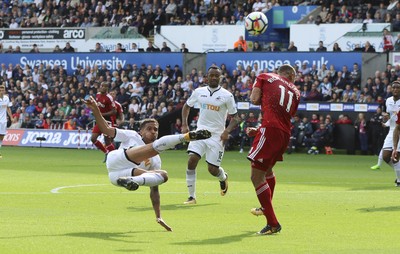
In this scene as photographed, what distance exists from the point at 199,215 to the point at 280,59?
88.5ft

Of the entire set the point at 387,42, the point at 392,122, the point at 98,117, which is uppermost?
the point at 98,117

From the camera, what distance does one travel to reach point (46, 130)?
1781 inches

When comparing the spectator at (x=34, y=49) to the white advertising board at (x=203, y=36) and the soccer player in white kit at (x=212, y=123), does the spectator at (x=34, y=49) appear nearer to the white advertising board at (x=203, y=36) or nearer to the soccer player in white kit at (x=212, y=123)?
the white advertising board at (x=203, y=36)

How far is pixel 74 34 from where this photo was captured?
175ft

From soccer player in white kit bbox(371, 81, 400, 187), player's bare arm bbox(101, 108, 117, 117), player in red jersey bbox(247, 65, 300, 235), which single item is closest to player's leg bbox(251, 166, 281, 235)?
player in red jersey bbox(247, 65, 300, 235)

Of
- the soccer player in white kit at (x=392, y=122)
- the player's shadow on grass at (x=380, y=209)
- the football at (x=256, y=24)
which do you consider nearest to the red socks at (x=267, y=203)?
the player's shadow on grass at (x=380, y=209)

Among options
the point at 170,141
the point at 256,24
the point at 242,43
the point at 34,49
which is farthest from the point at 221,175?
the point at 34,49

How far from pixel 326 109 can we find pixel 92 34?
17423mm

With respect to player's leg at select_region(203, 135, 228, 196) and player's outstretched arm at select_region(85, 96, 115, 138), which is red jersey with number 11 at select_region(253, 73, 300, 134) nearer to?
player's outstretched arm at select_region(85, 96, 115, 138)

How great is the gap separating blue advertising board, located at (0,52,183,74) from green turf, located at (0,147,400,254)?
703 inches

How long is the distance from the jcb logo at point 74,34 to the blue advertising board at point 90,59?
8.61 feet

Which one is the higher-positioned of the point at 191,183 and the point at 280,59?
the point at 280,59

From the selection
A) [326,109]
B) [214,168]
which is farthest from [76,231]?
[326,109]

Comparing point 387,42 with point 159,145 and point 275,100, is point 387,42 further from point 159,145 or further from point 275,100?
point 159,145
